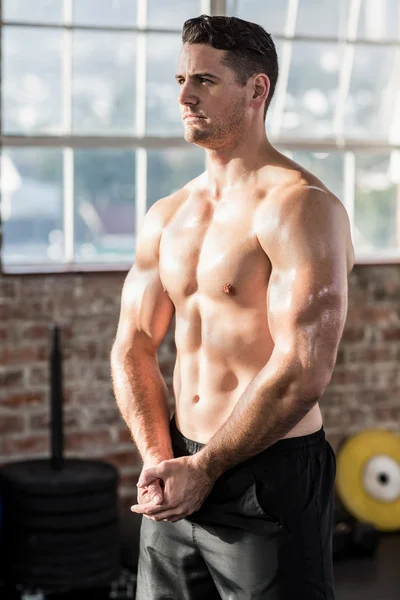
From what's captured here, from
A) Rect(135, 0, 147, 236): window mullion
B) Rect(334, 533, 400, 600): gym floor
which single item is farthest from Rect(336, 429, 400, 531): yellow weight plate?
Rect(135, 0, 147, 236): window mullion

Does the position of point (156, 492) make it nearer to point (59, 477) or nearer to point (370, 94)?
point (59, 477)

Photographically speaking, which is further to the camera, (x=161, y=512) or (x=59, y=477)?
(x=59, y=477)

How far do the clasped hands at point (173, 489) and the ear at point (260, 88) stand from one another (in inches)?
29.4

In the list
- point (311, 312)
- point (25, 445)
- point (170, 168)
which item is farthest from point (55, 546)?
point (311, 312)

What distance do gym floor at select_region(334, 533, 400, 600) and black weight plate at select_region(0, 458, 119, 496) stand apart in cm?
101

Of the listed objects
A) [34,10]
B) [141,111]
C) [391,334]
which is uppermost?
[34,10]

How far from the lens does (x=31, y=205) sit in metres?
4.34

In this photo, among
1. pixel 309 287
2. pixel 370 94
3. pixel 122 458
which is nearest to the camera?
pixel 309 287

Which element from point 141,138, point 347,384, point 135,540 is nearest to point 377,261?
point 347,384

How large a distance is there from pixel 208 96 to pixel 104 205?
2.50 meters

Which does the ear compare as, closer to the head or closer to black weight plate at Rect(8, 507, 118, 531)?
the head

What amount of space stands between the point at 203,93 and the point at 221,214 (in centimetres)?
26

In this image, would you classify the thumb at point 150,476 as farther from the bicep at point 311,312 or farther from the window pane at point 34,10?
the window pane at point 34,10

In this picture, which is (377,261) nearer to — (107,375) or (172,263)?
(107,375)
